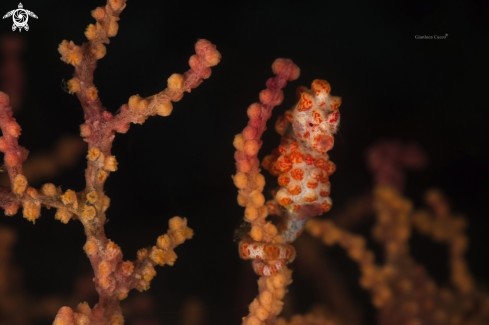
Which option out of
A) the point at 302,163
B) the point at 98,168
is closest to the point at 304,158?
the point at 302,163

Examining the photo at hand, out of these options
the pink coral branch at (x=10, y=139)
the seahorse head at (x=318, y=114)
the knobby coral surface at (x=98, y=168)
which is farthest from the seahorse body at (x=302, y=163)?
the pink coral branch at (x=10, y=139)

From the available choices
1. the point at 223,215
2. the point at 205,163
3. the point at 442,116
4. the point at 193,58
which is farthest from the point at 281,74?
the point at 442,116

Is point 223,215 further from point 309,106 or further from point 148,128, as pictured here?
point 309,106

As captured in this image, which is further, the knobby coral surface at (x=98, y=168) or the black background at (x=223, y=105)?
the black background at (x=223, y=105)

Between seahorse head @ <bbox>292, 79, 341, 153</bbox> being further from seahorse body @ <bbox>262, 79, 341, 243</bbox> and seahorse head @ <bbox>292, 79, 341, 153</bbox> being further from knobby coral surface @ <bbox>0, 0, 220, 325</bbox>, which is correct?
knobby coral surface @ <bbox>0, 0, 220, 325</bbox>

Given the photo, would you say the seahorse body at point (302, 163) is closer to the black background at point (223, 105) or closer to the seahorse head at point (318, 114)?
the seahorse head at point (318, 114)

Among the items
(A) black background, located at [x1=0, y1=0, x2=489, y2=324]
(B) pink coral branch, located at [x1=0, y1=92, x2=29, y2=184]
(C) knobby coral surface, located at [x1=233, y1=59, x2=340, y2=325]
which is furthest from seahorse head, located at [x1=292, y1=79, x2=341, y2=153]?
(B) pink coral branch, located at [x1=0, y1=92, x2=29, y2=184]
